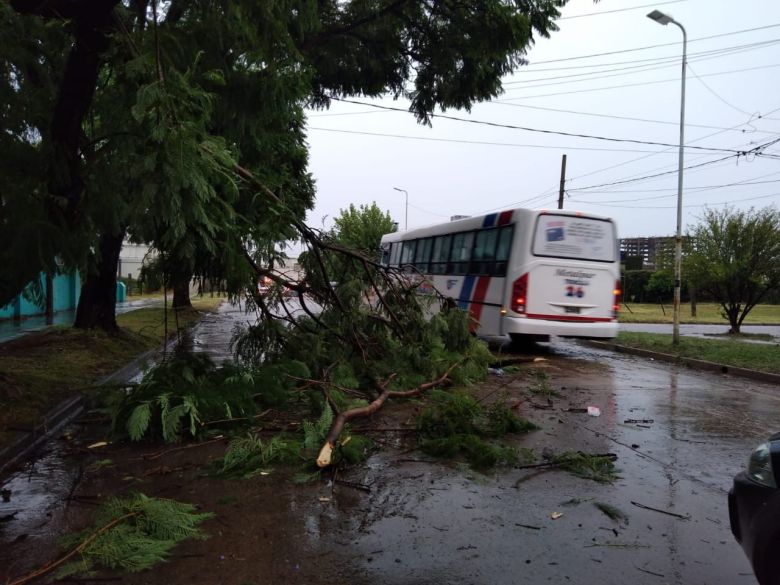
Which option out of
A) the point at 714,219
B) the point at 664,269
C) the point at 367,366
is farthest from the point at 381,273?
the point at 664,269

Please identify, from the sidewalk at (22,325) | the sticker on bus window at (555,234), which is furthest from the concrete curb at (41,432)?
the sticker on bus window at (555,234)

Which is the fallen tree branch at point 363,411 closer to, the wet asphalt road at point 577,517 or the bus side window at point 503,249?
the wet asphalt road at point 577,517

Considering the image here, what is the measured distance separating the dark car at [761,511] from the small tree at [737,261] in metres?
21.0

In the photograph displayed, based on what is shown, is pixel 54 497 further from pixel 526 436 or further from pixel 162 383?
pixel 526 436

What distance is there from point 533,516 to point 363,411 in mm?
2738

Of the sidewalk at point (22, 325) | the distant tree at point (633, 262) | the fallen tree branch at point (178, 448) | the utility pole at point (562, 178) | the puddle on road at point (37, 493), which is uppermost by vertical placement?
the utility pole at point (562, 178)

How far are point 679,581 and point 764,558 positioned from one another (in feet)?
2.80

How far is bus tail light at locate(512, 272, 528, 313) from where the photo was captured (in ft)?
44.1

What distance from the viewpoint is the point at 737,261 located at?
21.8 meters

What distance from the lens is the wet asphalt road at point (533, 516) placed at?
3.72 meters

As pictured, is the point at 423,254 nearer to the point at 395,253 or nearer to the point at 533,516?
the point at 395,253

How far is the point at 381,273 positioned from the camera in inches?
387

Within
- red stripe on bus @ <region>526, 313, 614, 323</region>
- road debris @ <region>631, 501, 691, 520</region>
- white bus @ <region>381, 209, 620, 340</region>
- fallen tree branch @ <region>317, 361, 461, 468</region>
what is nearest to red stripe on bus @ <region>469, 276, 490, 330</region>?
white bus @ <region>381, 209, 620, 340</region>

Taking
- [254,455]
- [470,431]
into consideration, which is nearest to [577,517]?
[470,431]
